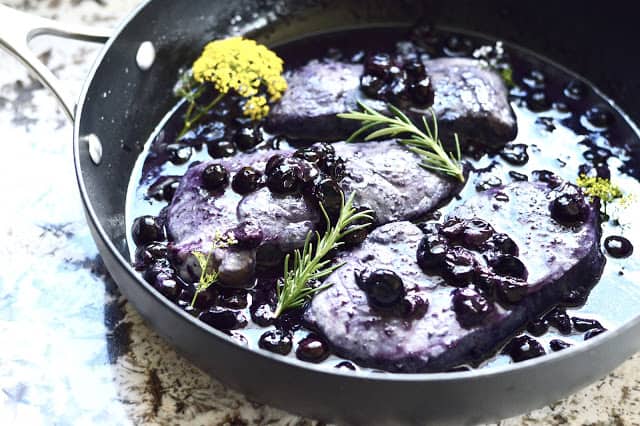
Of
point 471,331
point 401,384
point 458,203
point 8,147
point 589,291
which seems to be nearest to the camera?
point 401,384

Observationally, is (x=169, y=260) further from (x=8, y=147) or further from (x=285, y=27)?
(x=285, y=27)

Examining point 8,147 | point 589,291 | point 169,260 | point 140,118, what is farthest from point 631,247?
point 8,147

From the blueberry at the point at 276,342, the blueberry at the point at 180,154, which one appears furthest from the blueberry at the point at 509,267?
the blueberry at the point at 180,154

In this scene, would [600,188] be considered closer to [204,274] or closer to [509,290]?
[509,290]

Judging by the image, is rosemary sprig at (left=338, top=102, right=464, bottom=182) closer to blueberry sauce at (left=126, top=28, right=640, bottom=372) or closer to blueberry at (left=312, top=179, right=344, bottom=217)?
blueberry sauce at (left=126, top=28, right=640, bottom=372)

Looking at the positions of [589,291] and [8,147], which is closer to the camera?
[589,291]

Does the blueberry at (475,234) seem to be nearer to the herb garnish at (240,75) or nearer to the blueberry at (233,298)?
the blueberry at (233,298)
